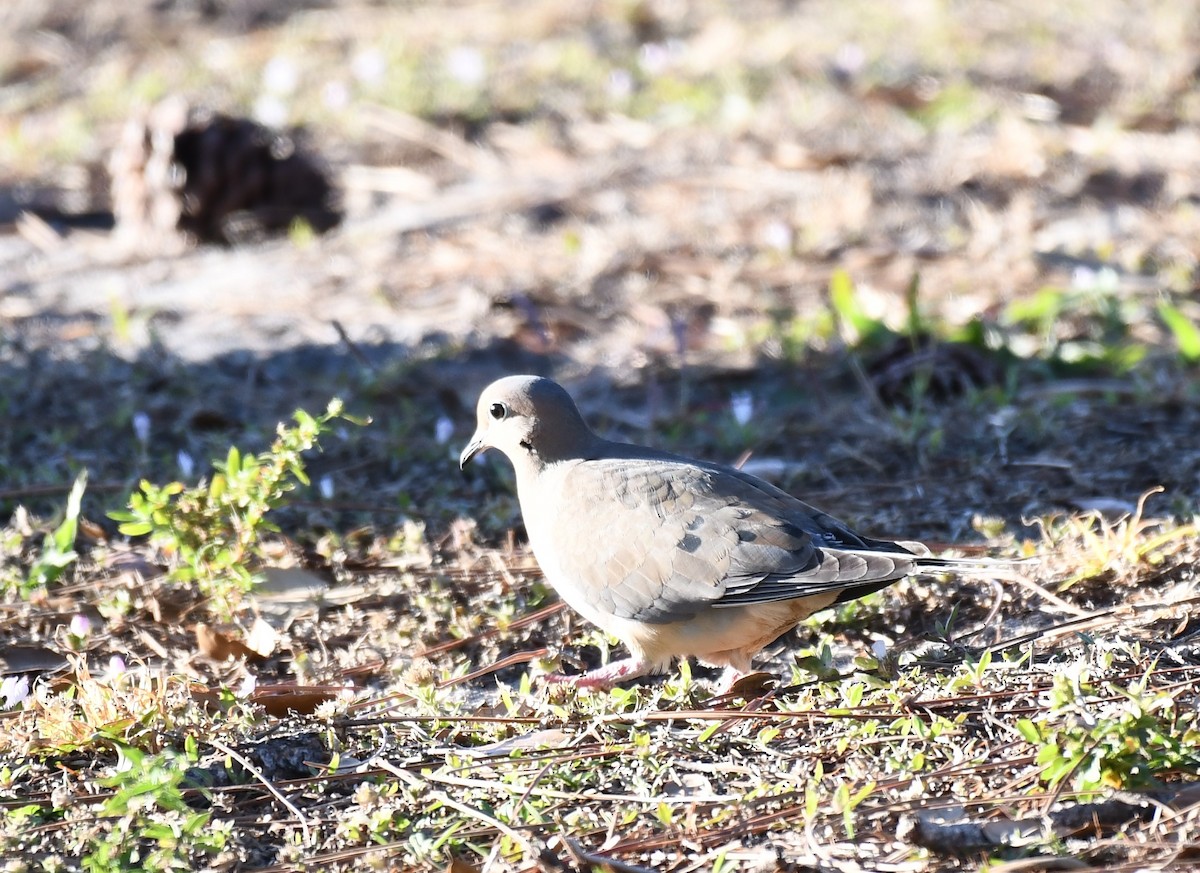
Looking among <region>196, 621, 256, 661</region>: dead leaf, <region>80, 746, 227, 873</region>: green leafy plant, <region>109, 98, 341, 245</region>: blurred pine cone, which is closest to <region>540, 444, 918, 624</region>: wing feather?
<region>196, 621, 256, 661</region>: dead leaf

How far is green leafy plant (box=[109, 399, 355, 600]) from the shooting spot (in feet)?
13.9

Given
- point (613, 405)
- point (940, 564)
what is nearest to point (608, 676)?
point (940, 564)

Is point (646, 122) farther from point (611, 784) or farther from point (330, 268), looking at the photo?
point (611, 784)

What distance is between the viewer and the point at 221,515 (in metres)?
4.39

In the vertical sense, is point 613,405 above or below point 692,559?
above

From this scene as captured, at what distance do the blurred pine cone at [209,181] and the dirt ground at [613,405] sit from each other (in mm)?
155

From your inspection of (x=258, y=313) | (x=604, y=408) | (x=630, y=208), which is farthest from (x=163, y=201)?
(x=604, y=408)

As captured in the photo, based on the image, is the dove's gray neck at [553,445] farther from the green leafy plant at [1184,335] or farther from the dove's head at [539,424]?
the green leafy plant at [1184,335]

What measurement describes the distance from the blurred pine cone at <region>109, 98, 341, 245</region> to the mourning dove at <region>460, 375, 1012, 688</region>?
4421 mm

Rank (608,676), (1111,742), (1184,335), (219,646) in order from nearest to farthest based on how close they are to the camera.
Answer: (1111,742), (608,676), (219,646), (1184,335)

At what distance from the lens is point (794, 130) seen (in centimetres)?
864

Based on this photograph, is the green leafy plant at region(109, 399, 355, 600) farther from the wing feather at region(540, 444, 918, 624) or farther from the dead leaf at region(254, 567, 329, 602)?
the wing feather at region(540, 444, 918, 624)

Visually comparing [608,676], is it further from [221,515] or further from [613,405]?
[613,405]

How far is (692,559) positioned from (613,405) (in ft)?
8.03
